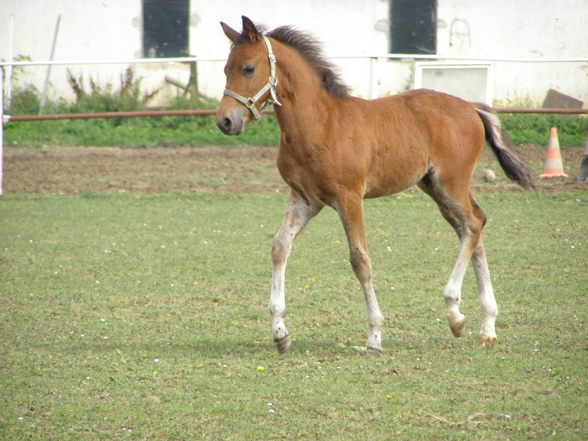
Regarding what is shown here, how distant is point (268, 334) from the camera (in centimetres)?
704

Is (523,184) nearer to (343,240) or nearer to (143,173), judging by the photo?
(343,240)

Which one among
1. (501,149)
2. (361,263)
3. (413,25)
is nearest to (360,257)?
(361,263)

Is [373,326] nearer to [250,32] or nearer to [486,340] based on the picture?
[486,340]

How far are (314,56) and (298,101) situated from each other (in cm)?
48

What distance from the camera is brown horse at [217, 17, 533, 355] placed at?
6.27m

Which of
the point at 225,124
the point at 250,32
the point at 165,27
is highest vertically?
the point at 165,27

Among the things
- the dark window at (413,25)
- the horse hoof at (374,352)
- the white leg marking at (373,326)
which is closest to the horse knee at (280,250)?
the white leg marking at (373,326)

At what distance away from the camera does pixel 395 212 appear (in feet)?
41.3

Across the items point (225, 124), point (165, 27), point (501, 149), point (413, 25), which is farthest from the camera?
point (165, 27)

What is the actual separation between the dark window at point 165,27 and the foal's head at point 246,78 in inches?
619

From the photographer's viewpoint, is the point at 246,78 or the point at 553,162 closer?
the point at 246,78

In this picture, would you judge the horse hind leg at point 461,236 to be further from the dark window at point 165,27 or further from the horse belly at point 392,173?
the dark window at point 165,27

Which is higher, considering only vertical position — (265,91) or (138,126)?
(265,91)

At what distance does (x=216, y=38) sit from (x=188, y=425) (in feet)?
57.5
